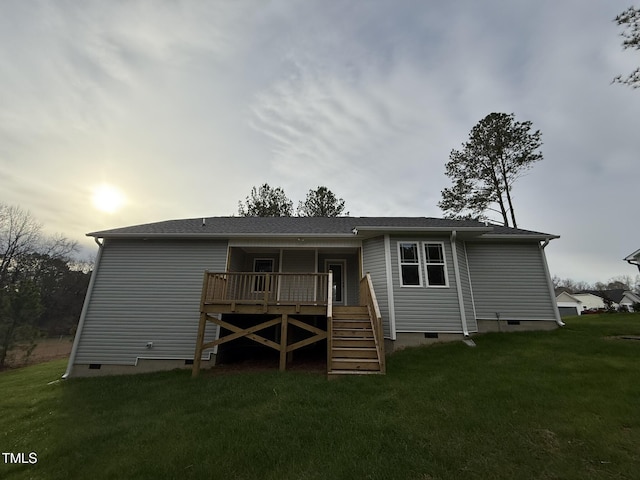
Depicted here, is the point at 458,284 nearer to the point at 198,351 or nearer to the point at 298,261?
the point at 298,261

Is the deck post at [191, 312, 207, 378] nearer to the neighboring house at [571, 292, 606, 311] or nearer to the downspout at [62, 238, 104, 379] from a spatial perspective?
the downspout at [62, 238, 104, 379]

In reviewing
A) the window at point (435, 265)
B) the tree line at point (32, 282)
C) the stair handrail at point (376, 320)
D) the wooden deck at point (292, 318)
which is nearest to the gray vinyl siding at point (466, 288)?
the window at point (435, 265)

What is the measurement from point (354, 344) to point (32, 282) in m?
19.6

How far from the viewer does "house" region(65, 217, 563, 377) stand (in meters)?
7.97

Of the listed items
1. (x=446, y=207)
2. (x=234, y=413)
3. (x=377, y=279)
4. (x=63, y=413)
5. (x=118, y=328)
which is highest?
(x=446, y=207)

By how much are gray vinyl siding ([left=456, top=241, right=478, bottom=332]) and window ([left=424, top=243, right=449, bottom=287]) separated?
613 millimetres

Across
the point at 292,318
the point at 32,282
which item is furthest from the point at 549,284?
the point at 32,282

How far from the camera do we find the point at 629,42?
7.85 metres

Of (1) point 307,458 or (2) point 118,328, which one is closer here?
(1) point 307,458

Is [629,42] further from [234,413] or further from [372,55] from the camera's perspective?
[234,413]

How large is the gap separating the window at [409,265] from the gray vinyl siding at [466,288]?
4.65 feet

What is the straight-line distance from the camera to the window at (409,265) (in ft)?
27.9

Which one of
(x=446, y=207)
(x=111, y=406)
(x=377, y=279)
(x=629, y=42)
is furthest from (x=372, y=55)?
(x=111, y=406)

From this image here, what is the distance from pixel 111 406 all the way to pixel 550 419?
822cm
